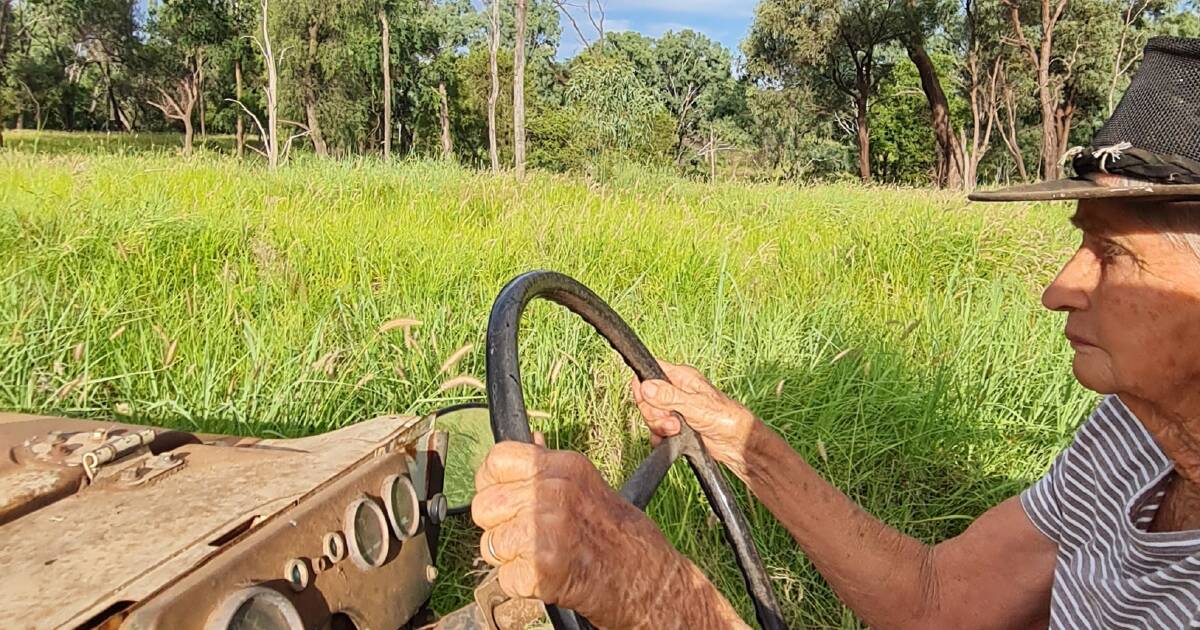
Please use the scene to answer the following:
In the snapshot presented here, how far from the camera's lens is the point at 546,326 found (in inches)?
125

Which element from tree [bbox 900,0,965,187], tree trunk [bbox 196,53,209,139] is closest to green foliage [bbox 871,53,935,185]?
tree [bbox 900,0,965,187]

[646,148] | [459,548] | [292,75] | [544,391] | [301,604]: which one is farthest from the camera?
[292,75]

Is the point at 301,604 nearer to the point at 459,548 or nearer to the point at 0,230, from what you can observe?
the point at 459,548

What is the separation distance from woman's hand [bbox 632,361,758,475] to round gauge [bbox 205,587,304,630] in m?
0.70

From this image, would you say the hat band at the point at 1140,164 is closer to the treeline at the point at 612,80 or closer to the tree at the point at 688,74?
the treeline at the point at 612,80

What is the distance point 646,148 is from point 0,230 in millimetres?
13986

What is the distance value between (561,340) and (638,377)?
1693 millimetres

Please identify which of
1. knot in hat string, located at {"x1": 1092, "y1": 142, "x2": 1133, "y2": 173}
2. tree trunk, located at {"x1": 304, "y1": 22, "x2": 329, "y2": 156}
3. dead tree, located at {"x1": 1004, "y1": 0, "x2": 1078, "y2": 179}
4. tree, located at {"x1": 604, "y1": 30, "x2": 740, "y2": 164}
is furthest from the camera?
tree, located at {"x1": 604, "y1": 30, "x2": 740, "y2": 164}

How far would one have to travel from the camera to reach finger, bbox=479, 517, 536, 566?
0.83m

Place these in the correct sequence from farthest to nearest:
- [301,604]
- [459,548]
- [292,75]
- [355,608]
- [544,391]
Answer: [292,75]
[544,391]
[459,548]
[355,608]
[301,604]

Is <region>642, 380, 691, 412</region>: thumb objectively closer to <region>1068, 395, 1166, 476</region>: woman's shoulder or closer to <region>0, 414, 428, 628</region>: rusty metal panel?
<region>0, 414, 428, 628</region>: rusty metal panel

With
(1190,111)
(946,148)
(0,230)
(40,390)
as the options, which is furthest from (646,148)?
(1190,111)

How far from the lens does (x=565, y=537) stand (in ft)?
2.77

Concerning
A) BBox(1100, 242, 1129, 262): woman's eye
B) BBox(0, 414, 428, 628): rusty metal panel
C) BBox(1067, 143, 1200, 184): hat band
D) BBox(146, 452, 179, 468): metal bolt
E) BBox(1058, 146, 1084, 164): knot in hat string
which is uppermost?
BBox(1058, 146, 1084, 164): knot in hat string
